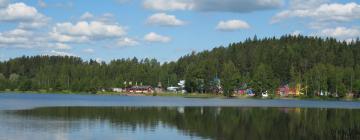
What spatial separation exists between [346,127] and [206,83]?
140871 mm

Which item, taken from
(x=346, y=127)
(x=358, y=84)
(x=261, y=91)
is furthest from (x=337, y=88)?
(x=346, y=127)

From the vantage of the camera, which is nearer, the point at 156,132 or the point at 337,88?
the point at 156,132

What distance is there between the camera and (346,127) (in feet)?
184

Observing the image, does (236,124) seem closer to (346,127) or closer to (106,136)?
(346,127)

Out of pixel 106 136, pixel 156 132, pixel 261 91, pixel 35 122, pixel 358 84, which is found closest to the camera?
pixel 106 136

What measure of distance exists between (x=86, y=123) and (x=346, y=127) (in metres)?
25.0

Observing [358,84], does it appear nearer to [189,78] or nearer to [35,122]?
[189,78]

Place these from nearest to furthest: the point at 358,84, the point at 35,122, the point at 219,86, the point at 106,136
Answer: the point at 106,136 < the point at 35,122 < the point at 358,84 < the point at 219,86

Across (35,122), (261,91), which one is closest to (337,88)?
(261,91)

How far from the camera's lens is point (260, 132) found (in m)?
48.9

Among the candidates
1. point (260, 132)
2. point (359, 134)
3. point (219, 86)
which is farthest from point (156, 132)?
point (219, 86)

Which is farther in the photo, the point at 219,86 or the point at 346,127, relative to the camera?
the point at 219,86

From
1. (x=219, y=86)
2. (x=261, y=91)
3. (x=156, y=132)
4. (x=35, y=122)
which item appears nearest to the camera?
(x=156, y=132)

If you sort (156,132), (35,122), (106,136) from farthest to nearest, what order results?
1. (35,122)
2. (156,132)
3. (106,136)
